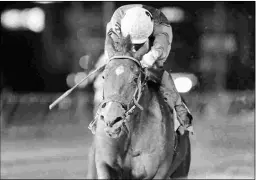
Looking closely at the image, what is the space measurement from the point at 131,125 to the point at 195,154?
604 cm

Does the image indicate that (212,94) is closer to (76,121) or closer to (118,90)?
(76,121)

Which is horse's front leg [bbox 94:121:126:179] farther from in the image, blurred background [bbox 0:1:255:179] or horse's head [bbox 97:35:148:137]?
blurred background [bbox 0:1:255:179]

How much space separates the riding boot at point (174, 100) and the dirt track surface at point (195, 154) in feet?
10.1

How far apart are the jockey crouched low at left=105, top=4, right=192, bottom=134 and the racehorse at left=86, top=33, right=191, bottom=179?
87 millimetres

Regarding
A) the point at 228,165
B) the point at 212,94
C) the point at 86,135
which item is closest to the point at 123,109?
Result: the point at 228,165

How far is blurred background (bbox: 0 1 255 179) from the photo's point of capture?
1434 centimetres

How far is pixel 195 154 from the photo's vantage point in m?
11.3

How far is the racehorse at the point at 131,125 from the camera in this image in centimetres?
491

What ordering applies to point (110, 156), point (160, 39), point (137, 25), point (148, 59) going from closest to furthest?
point (148, 59), point (110, 156), point (137, 25), point (160, 39)

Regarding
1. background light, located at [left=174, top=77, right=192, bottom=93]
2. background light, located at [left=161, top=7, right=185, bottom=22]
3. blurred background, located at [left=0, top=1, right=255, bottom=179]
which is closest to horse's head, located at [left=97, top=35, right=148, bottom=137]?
blurred background, located at [left=0, top=1, right=255, bottom=179]

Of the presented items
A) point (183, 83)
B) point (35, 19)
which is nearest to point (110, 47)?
point (183, 83)

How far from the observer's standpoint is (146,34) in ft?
18.6

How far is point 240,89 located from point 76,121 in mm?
5108

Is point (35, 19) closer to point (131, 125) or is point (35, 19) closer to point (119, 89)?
point (131, 125)
